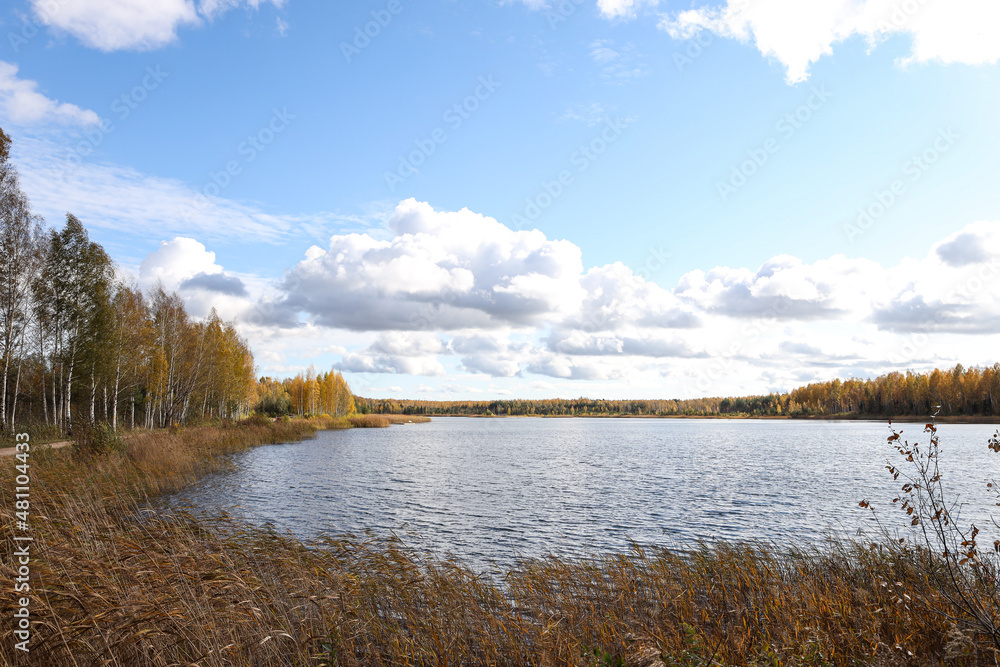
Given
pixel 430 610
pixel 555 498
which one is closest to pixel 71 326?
pixel 555 498

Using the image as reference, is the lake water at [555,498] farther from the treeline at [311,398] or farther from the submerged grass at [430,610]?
the treeline at [311,398]

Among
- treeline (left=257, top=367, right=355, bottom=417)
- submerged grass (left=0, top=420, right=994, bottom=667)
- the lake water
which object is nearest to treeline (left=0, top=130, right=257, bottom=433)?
the lake water

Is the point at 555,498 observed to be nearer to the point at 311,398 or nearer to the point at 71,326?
the point at 71,326

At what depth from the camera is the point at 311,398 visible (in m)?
112

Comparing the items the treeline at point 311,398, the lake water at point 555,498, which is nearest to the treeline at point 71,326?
the lake water at point 555,498

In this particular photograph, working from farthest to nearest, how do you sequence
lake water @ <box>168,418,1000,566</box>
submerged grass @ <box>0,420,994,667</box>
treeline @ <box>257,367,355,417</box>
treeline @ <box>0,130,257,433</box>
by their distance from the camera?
treeline @ <box>257,367,355,417</box>, treeline @ <box>0,130,257,433</box>, lake water @ <box>168,418,1000,566</box>, submerged grass @ <box>0,420,994,667</box>

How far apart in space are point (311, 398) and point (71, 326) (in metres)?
79.4

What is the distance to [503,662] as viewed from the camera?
23.8 ft

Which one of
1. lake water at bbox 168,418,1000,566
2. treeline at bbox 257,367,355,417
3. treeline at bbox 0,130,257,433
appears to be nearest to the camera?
lake water at bbox 168,418,1000,566

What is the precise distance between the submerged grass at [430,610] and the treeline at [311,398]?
102245 millimetres

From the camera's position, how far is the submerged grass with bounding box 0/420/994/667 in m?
6.07

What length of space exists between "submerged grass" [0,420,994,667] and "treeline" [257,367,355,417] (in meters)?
102

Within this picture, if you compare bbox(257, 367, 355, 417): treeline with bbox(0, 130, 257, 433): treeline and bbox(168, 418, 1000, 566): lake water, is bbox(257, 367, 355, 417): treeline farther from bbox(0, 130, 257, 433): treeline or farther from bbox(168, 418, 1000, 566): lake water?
bbox(168, 418, 1000, 566): lake water

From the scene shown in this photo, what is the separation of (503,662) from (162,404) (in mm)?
65675
